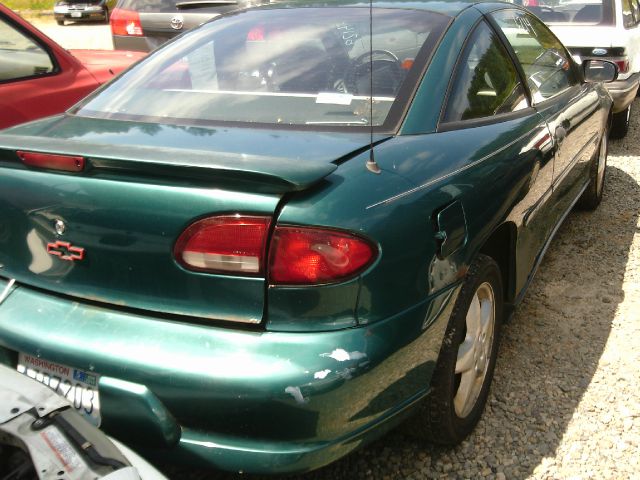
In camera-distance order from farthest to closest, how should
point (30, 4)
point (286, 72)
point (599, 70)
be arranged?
point (30, 4)
point (599, 70)
point (286, 72)

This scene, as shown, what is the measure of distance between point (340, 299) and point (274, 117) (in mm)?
833

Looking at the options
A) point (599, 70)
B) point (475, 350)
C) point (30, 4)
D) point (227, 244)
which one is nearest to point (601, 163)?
point (599, 70)

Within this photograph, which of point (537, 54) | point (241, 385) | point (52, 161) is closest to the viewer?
point (241, 385)

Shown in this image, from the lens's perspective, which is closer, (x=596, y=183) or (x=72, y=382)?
(x=72, y=382)

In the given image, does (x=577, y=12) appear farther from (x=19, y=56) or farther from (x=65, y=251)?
(x=65, y=251)

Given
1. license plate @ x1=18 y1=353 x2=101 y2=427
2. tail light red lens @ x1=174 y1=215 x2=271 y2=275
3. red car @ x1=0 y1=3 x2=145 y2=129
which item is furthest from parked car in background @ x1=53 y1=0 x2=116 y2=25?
tail light red lens @ x1=174 y1=215 x2=271 y2=275

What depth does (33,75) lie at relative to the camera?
13.6 feet

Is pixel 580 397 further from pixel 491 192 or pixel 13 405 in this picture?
pixel 13 405

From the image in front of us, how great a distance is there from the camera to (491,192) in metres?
2.40

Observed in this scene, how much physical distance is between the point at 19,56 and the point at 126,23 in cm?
328

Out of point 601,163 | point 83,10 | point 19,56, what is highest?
point 19,56

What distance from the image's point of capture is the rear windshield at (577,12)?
657 cm

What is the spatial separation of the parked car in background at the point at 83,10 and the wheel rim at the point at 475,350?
2232cm

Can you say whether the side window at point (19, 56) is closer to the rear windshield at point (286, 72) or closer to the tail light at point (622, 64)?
the rear windshield at point (286, 72)
